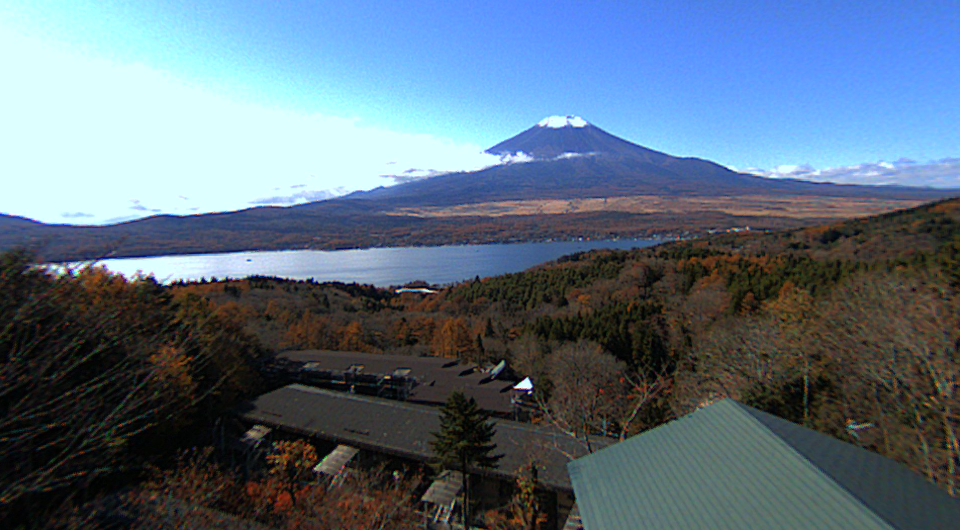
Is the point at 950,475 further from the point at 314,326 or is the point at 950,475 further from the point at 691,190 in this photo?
the point at 691,190

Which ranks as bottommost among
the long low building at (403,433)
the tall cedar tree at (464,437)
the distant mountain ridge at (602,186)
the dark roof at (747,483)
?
the long low building at (403,433)

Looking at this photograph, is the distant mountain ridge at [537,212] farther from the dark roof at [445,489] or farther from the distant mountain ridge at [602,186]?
the dark roof at [445,489]

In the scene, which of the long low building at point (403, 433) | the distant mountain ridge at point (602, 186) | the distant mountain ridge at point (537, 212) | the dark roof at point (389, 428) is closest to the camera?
the long low building at point (403, 433)

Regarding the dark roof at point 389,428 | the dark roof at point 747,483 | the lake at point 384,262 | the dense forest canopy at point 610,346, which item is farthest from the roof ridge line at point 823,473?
the lake at point 384,262

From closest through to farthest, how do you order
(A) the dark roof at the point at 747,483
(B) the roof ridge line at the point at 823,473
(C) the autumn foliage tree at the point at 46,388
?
(C) the autumn foliage tree at the point at 46,388, (B) the roof ridge line at the point at 823,473, (A) the dark roof at the point at 747,483

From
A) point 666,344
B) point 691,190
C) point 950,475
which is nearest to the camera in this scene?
point 950,475

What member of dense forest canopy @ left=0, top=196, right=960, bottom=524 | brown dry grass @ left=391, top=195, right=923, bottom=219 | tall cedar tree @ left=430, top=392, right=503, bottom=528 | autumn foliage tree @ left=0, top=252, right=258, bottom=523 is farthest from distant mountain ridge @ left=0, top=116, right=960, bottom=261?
autumn foliage tree @ left=0, top=252, right=258, bottom=523

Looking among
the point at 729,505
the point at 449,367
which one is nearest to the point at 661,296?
the point at 449,367
